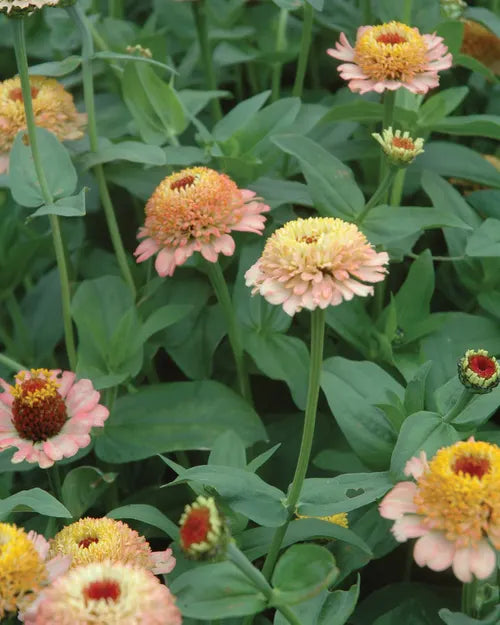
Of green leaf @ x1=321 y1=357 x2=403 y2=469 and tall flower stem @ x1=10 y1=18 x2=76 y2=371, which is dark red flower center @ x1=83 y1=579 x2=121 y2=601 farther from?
tall flower stem @ x1=10 y1=18 x2=76 y2=371

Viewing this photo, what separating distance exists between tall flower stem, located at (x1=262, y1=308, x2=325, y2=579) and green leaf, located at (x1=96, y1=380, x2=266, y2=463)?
0.19 m

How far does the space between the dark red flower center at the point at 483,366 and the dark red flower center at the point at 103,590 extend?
27 centimetres

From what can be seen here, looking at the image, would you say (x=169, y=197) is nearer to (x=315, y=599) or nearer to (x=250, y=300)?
(x=250, y=300)

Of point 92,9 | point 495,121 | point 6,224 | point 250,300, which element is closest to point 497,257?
point 495,121

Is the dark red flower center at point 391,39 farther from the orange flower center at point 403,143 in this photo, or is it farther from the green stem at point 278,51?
the green stem at point 278,51

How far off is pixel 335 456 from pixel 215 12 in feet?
2.39

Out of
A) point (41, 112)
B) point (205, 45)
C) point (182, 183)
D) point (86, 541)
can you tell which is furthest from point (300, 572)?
point (205, 45)

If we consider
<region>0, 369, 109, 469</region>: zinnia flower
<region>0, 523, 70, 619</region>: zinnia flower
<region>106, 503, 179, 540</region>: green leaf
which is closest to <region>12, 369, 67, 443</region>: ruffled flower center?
<region>0, 369, 109, 469</region>: zinnia flower

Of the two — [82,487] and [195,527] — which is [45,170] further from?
[195,527]

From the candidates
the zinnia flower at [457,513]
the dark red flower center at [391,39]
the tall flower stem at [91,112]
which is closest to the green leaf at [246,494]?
the zinnia flower at [457,513]

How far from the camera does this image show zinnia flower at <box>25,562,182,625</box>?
1.71 feet

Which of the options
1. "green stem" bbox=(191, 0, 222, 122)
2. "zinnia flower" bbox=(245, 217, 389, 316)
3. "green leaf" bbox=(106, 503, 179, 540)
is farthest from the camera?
"green stem" bbox=(191, 0, 222, 122)

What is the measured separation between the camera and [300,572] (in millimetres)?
619

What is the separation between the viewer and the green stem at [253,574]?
1.80 ft
